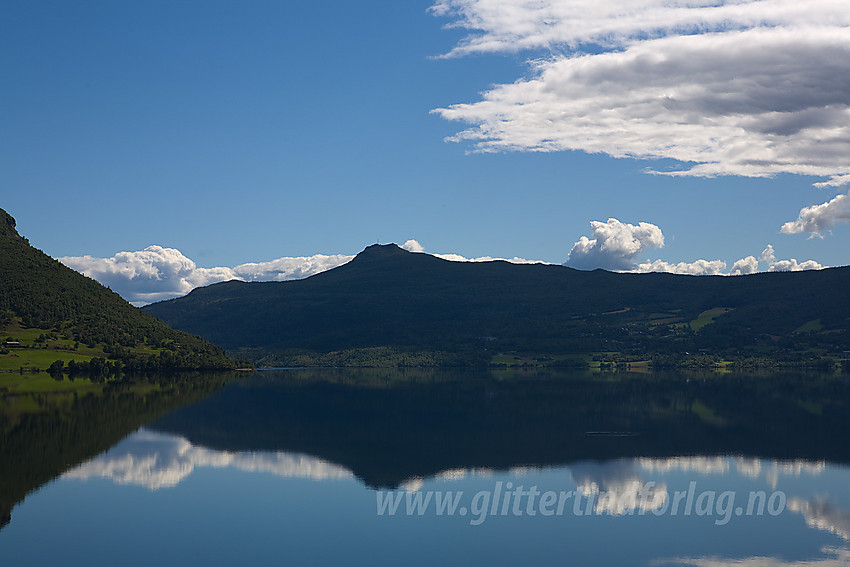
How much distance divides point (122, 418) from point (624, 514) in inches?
2834

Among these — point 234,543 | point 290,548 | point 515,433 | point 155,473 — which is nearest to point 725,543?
point 290,548

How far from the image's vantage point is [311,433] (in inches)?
3674

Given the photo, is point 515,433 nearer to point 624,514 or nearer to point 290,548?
point 624,514

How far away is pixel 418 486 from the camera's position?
5919 centimetres

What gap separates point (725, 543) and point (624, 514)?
8199mm

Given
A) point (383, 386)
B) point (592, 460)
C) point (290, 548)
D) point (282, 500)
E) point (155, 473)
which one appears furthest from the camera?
point (383, 386)

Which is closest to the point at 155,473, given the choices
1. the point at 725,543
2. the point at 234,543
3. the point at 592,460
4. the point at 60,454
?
the point at 60,454

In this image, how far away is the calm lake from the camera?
4212cm

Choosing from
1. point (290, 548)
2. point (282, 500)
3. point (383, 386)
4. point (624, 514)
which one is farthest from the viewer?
point (383, 386)

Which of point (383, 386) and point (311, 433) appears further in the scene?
point (383, 386)

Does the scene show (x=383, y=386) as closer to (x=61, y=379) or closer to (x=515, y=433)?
(x=61, y=379)

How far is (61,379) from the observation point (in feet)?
543

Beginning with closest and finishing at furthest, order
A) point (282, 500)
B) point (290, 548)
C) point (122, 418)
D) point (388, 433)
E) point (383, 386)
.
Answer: point (290, 548), point (282, 500), point (388, 433), point (122, 418), point (383, 386)

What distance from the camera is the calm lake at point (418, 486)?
42.1 m
